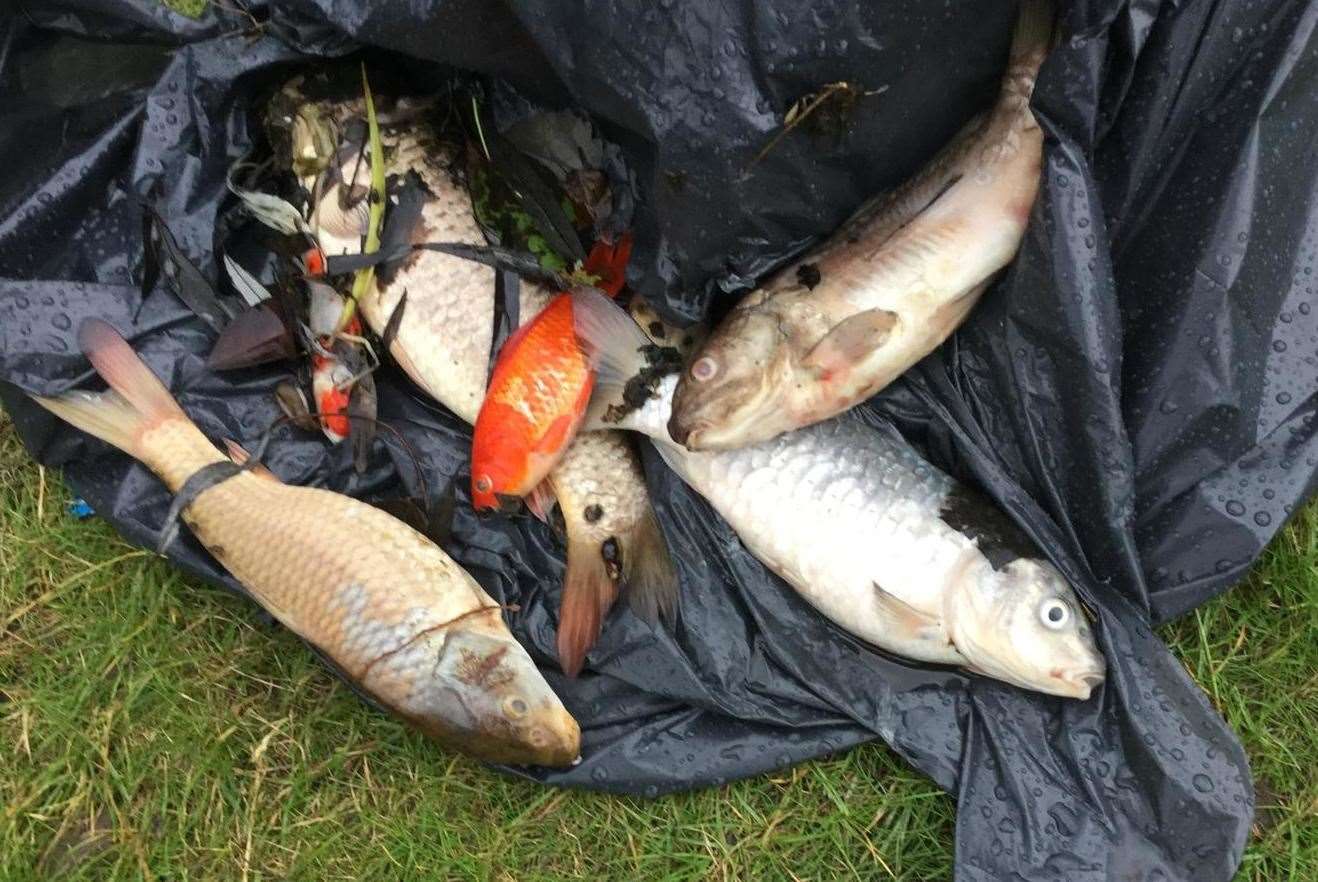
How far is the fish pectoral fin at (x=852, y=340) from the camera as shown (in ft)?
7.04

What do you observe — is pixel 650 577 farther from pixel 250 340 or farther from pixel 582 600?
pixel 250 340

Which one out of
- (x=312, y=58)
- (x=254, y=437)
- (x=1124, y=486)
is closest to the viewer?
(x=1124, y=486)

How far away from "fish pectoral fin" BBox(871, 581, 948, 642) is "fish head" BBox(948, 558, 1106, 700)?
0.10 ft

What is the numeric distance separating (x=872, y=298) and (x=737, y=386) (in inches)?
12.4

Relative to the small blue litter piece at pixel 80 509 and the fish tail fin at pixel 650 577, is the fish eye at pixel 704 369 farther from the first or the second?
the small blue litter piece at pixel 80 509

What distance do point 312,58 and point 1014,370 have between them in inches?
66.0

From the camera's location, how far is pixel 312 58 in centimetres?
247

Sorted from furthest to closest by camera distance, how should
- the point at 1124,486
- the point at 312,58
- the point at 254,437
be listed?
the point at 254,437, the point at 312,58, the point at 1124,486

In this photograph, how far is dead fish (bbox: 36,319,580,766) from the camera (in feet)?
7.69

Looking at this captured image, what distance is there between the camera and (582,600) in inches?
97.1

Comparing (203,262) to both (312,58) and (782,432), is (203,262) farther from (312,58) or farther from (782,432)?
(782,432)

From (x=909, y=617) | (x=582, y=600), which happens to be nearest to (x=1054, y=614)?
(x=909, y=617)

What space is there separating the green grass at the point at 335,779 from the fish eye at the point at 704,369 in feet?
3.13

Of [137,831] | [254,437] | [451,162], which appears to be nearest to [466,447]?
[254,437]
